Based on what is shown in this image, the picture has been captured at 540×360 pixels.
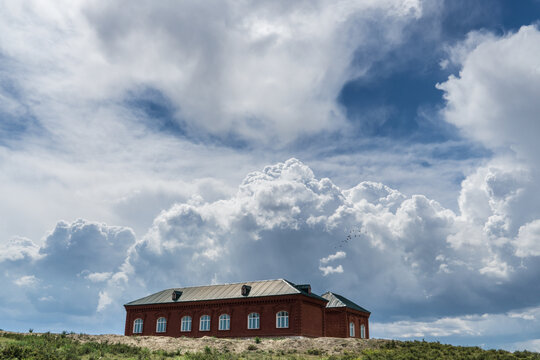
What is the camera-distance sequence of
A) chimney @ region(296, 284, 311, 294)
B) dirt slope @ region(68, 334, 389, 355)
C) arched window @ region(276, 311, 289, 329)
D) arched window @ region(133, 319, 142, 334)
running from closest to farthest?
dirt slope @ region(68, 334, 389, 355) → arched window @ region(276, 311, 289, 329) → chimney @ region(296, 284, 311, 294) → arched window @ region(133, 319, 142, 334)

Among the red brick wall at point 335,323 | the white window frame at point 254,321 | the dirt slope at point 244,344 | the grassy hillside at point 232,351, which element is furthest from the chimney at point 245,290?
the grassy hillside at point 232,351

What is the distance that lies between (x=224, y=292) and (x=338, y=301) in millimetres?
14341

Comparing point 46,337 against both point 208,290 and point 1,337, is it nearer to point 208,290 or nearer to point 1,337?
point 1,337

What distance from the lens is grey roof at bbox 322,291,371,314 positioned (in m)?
58.6

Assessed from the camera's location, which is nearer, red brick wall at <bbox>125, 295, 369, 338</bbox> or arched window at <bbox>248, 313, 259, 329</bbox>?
red brick wall at <bbox>125, 295, 369, 338</bbox>

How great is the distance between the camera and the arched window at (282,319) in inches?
2010

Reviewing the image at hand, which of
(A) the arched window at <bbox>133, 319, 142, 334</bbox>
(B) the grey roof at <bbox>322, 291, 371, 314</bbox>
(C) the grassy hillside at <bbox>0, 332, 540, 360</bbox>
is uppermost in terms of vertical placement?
(B) the grey roof at <bbox>322, 291, 371, 314</bbox>

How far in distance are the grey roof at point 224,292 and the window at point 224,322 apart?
2.18 meters

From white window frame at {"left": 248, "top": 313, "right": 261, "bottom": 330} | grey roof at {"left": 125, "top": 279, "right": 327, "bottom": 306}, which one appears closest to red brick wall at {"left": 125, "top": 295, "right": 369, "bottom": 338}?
white window frame at {"left": 248, "top": 313, "right": 261, "bottom": 330}

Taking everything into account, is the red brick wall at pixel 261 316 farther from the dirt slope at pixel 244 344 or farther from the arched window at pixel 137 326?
the dirt slope at pixel 244 344

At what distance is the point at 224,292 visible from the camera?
57.9 m

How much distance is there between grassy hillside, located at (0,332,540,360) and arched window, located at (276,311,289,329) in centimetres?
1386

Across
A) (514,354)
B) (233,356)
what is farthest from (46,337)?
(514,354)

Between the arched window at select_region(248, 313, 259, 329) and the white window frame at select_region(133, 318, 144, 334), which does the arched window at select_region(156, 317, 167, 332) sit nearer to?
the white window frame at select_region(133, 318, 144, 334)
